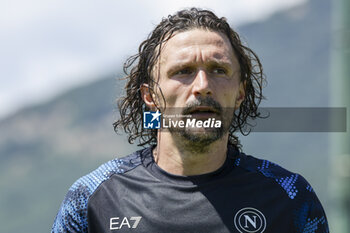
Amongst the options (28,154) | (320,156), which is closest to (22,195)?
(28,154)

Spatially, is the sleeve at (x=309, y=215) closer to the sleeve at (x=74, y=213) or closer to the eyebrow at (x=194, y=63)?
the eyebrow at (x=194, y=63)

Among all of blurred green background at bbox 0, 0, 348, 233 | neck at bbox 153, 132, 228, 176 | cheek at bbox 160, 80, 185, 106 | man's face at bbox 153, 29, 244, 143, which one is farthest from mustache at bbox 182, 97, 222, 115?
blurred green background at bbox 0, 0, 348, 233

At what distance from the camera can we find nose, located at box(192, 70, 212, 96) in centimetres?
504

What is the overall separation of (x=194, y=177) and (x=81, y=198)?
84 cm

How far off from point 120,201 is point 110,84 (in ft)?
323

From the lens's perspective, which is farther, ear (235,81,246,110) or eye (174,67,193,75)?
ear (235,81,246,110)

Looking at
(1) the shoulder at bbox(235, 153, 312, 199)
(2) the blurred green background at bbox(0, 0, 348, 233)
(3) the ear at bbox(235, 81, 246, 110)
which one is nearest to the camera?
(1) the shoulder at bbox(235, 153, 312, 199)

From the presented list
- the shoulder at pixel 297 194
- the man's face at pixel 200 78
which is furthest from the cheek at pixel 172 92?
the shoulder at pixel 297 194

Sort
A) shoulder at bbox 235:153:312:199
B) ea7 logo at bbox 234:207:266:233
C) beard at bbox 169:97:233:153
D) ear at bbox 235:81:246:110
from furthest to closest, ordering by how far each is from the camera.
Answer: ear at bbox 235:81:246:110 → shoulder at bbox 235:153:312:199 → beard at bbox 169:97:233:153 → ea7 logo at bbox 234:207:266:233

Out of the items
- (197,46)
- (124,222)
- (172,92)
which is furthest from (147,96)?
(124,222)

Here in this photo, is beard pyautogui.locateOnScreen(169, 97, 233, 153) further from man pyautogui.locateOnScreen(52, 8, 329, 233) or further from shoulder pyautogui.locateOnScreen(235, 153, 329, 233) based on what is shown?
shoulder pyautogui.locateOnScreen(235, 153, 329, 233)

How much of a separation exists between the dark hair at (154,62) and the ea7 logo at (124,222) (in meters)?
1.16
